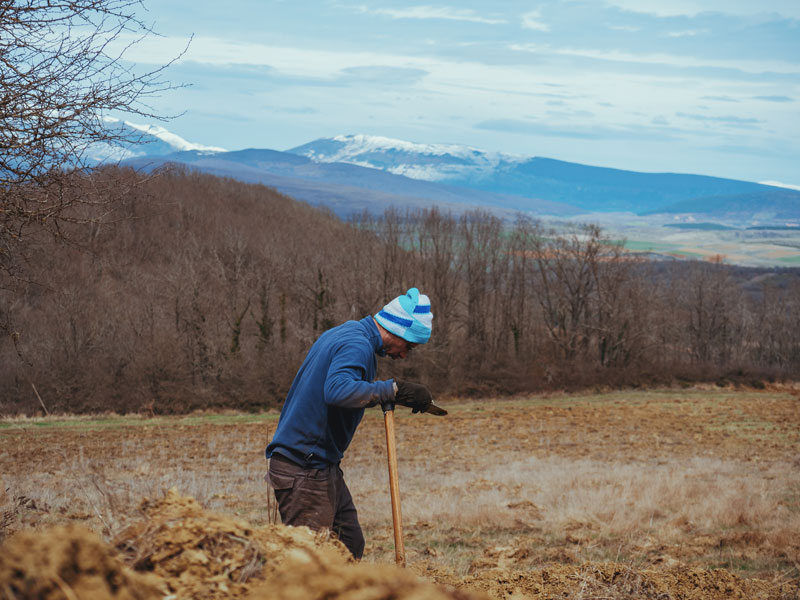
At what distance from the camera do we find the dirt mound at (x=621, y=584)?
15.0 feet

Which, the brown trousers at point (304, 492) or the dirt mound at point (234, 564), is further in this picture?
the brown trousers at point (304, 492)

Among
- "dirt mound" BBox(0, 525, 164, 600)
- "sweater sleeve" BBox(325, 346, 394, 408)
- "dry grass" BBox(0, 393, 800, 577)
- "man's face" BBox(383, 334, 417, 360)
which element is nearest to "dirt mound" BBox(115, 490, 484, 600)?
"dirt mound" BBox(0, 525, 164, 600)

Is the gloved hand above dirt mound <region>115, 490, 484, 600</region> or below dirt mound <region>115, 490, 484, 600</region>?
above

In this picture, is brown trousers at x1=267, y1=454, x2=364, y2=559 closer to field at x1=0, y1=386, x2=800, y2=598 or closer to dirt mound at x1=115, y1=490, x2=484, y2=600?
field at x1=0, y1=386, x2=800, y2=598

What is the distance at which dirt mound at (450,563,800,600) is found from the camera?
456 cm

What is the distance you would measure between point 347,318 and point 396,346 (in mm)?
39982

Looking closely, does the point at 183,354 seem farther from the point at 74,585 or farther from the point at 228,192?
the point at 228,192

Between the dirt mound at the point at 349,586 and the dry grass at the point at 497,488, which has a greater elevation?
the dirt mound at the point at 349,586

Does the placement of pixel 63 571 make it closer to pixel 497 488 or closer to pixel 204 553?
pixel 204 553

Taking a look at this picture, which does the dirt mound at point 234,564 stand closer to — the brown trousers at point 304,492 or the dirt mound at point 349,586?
the dirt mound at point 349,586

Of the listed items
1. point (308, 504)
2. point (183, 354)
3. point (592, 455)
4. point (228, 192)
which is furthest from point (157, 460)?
point (228, 192)

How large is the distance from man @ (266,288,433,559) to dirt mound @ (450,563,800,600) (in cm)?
115

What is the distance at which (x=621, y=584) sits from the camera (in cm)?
461

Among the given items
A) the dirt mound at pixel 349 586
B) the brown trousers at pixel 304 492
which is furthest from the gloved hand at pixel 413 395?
the dirt mound at pixel 349 586
